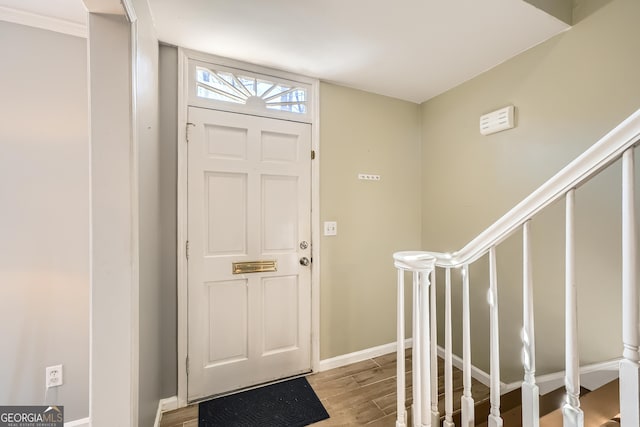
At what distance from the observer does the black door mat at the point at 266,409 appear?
64.8 inches

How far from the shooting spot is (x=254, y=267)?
199 centimetres

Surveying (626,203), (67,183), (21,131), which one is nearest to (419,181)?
(626,203)

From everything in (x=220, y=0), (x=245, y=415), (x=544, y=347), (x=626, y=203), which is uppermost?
(x=220, y=0)

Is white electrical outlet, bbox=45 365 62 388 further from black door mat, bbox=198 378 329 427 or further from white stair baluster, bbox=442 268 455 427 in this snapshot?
white stair baluster, bbox=442 268 455 427

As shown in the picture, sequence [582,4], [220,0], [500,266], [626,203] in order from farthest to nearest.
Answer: [500,266] < [582,4] < [220,0] < [626,203]

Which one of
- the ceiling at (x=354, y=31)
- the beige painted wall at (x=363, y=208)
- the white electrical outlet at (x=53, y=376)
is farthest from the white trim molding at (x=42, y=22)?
the white electrical outlet at (x=53, y=376)

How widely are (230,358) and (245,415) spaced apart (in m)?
0.38

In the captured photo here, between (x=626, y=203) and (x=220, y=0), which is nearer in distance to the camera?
(x=626, y=203)

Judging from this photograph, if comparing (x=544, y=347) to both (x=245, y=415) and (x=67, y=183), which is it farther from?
(x=67, y=183)

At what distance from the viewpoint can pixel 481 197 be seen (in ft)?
6.73

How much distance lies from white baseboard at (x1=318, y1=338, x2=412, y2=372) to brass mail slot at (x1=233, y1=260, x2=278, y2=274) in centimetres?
93

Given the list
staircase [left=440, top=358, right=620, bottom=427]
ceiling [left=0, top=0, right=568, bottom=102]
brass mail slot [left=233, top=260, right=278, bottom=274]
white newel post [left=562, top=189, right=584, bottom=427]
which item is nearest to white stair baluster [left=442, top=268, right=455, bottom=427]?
staircase [left=440, top=358, right=620, bottom=427]

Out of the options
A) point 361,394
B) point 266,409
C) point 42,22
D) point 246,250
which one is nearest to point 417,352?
point 361,394

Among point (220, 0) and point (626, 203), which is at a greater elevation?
point (220, 0)
